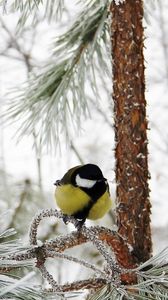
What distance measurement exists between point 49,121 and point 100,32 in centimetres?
23

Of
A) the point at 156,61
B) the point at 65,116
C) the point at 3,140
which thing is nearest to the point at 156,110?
the point at 156,61

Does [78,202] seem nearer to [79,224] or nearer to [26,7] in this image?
[79,224]

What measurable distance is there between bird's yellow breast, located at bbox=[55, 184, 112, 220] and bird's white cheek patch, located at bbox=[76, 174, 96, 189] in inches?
0.5

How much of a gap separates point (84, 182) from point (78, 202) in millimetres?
35

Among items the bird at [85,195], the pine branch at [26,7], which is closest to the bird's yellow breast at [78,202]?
the bird at [85,195]

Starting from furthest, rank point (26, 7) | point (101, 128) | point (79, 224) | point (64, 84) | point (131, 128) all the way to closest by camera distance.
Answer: point (101, 128) → point (64, 84) → point (26, 7) → point (131, 128) → point (79, 224)

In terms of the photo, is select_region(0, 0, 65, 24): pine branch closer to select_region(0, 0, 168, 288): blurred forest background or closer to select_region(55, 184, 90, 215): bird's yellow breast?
select_region(55, 184, 90, 215): bird's yellow breast

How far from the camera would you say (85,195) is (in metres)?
1.04

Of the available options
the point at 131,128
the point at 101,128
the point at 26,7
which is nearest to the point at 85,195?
the point at 131,128

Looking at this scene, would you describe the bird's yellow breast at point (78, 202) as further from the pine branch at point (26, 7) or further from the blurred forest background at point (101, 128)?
the blurred forest background at point (101, 128)

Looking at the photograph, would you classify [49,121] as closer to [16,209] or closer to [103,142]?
[16,209]

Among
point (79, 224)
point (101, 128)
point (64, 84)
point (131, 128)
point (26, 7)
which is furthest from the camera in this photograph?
point (101, 128)

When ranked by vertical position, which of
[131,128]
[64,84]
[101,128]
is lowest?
[131,128]

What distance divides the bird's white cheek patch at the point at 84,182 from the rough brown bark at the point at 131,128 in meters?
0.07
